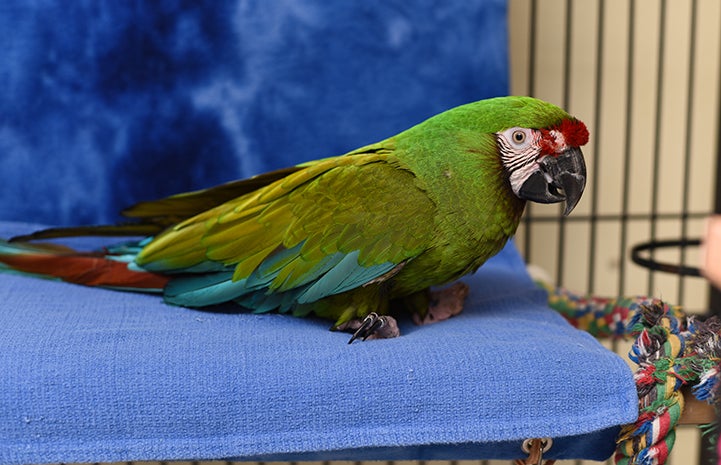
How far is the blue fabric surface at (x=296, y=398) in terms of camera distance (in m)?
0.66

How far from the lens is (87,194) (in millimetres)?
1238

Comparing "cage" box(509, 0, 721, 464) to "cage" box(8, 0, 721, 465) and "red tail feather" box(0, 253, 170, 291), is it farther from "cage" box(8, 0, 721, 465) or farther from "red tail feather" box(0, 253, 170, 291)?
"red tail feather" box(0, 253, 170, 291)

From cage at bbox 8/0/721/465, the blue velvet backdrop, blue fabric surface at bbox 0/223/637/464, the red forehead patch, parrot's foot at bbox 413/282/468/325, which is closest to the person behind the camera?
blue fabric surface at bbox 0/223/637/464

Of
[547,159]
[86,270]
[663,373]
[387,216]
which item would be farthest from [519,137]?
[86,270]

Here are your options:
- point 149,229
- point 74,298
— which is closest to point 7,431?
point 74,298

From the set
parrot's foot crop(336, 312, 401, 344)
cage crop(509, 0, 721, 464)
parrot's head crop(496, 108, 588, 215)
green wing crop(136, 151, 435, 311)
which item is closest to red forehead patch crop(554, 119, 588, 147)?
parrot's head crop(496, 108, 588, 215)

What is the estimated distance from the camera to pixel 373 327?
798 mm

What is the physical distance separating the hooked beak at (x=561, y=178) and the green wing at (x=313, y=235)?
11cm

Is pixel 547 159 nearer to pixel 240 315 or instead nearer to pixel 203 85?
pixel 240 315

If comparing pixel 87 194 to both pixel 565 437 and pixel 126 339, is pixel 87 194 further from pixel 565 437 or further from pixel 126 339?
pixel 565 437

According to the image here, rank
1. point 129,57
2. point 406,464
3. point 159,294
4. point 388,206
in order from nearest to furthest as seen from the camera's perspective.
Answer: point 388,206
point 159,294
point 129,57
point 406,464

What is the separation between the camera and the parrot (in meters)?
0.78

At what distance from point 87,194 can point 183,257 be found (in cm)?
45

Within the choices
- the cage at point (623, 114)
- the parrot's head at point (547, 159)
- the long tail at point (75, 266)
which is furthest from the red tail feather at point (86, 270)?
the cage at point (623, 114)
